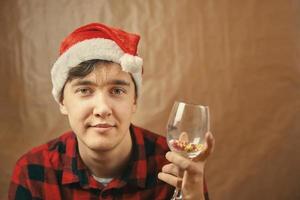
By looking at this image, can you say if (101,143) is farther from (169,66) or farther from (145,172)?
(169,66)

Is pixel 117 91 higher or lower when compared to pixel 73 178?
higher

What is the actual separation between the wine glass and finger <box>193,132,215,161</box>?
12mm

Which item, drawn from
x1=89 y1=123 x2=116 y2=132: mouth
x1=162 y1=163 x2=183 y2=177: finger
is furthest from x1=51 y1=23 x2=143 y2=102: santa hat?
x1=162 y1=163 x2=183 y2=177: finger

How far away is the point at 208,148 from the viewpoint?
30.9 inches

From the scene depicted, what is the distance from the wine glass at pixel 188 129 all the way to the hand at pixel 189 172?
0.05ft

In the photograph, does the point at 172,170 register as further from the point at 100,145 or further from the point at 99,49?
the point at 99,49

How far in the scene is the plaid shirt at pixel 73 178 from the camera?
3.29 feet

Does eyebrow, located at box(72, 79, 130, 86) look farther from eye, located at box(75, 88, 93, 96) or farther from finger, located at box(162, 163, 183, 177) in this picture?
finger, located at box(162, 163, 183, 177)

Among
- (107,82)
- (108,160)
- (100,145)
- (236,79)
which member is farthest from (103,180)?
(236,79)

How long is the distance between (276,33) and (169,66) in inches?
13.1

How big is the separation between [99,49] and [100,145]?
8.5 inches

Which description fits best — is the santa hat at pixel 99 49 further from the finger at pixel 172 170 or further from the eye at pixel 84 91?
the finger at pixel 172 170

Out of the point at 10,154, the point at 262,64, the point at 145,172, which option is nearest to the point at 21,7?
the point at 10,154

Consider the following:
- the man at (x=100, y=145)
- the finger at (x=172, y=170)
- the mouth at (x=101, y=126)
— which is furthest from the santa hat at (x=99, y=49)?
the finger at (x=172, y=170)
